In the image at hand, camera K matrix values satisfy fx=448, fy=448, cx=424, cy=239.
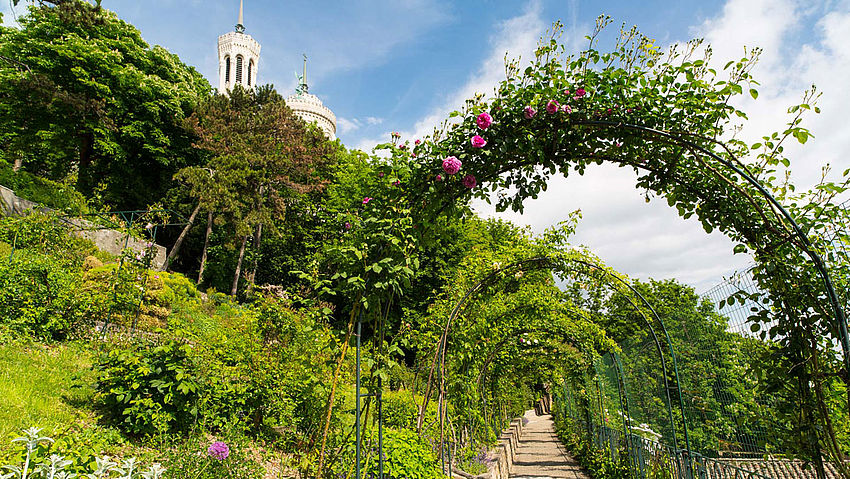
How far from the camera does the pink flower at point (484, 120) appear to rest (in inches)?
109

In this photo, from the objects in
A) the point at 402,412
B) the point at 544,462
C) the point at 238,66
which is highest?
the point at 238,66

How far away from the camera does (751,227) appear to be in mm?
2701

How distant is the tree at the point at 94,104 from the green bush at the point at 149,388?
12.0m

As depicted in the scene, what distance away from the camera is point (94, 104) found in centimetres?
1415

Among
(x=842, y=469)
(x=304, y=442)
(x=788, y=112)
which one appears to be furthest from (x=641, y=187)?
(x=304, y=442)

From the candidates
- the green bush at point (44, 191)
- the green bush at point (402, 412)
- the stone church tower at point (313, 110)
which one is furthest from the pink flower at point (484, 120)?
the stone church tower at point (313, 110)

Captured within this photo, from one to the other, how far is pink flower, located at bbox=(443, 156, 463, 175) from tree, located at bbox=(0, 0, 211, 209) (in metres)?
14.2

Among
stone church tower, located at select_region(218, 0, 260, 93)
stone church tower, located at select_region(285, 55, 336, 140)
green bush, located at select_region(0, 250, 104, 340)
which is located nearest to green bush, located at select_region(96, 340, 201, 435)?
green bush, located at select_region(0, 250, 104, 340)

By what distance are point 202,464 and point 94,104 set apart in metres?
15.1

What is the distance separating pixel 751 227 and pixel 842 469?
1302mm

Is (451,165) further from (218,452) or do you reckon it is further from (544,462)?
(544,462)

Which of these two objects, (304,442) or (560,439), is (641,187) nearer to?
(304,442)

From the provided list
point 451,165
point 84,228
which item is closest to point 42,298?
point 84,228

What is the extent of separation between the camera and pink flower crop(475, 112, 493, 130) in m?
2.77
